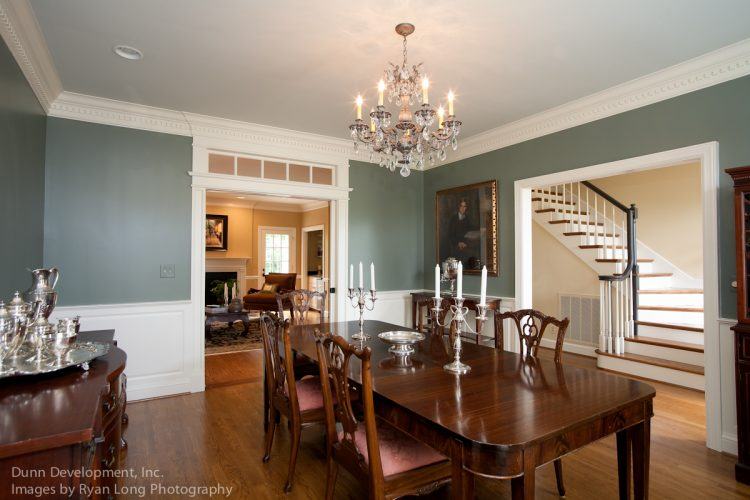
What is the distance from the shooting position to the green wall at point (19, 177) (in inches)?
95.1

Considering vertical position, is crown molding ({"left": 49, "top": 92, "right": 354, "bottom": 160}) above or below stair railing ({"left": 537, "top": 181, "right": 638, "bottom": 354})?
above

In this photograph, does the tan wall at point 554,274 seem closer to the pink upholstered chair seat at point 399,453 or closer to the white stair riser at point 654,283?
the white stair riser at point 654,283

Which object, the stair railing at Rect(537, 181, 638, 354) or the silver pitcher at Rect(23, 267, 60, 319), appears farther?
the stair railing at Rect(537, 181, 638, 354)

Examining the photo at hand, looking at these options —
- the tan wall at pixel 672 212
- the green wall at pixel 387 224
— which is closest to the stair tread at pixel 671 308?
the tan wall at pixel 672 212

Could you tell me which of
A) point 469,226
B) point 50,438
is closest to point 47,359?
point 50,438

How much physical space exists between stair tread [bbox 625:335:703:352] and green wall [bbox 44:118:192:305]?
4907mm

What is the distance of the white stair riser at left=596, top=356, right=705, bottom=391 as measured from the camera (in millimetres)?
3900

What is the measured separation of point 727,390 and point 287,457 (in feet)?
9.75

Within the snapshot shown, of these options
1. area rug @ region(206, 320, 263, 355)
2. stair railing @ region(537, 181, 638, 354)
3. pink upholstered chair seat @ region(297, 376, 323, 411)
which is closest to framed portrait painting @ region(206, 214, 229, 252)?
area rug @ region(206, 320, 263, 355)

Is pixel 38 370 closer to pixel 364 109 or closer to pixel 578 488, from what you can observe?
pixel 578 488

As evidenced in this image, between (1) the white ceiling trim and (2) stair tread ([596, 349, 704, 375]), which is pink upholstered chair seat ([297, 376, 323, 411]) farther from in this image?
(2) stair tread ([596, 349, 704, 375])

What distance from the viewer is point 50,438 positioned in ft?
3.75

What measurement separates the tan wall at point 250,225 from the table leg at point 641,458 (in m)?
7.88

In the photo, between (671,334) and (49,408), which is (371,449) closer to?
(49,408)
